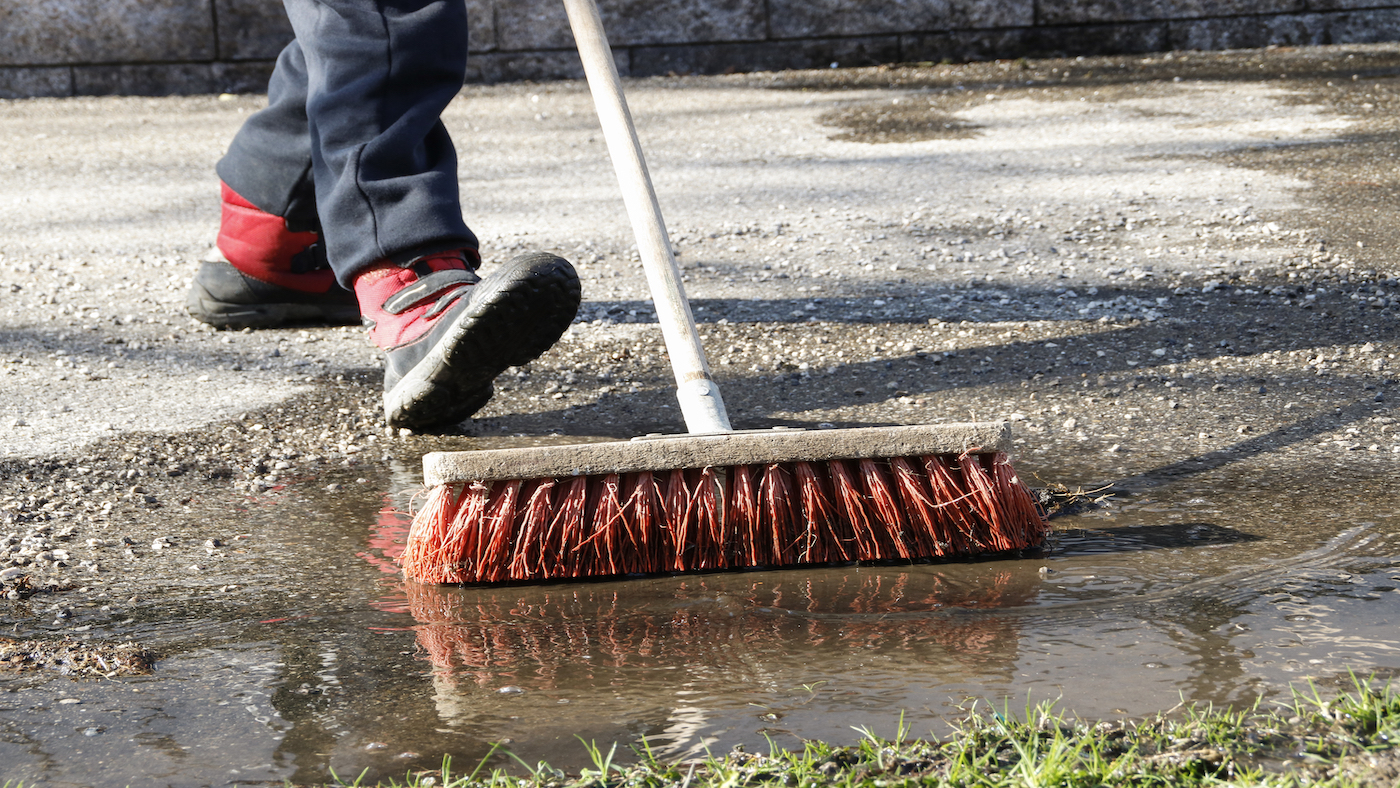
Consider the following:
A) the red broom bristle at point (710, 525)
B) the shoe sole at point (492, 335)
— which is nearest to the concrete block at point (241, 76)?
the shoe sole at point (492, 335)

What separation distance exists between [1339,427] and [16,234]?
4137 mm

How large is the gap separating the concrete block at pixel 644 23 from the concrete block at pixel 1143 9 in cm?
192

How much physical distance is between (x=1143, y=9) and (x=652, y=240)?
6990mm

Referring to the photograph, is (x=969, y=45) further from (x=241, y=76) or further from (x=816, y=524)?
(x=816, y=524)

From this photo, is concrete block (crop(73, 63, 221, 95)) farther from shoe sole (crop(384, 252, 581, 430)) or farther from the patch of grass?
the patch of grass

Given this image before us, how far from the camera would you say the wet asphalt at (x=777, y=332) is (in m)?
2.14

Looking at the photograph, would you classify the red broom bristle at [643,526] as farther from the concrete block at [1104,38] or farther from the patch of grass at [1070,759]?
the concrete block at [1104,38]

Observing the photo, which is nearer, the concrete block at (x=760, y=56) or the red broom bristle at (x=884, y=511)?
the red broom bristle at (x=884, y=511)

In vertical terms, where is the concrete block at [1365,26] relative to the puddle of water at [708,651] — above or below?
above

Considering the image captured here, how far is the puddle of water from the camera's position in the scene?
4.35 feet

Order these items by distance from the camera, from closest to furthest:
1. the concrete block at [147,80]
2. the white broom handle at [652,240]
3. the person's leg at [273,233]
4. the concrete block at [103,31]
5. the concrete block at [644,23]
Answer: the white broom handle at [652,240] < the person's leg at [273,233] < the concrete block at [103,31] < the concrete block at [147,80] < the concrete block at [644,23]

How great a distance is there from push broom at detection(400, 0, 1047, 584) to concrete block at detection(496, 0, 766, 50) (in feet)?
22.5

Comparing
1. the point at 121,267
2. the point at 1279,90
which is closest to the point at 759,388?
the point at 121,267

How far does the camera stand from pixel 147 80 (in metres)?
8.23
